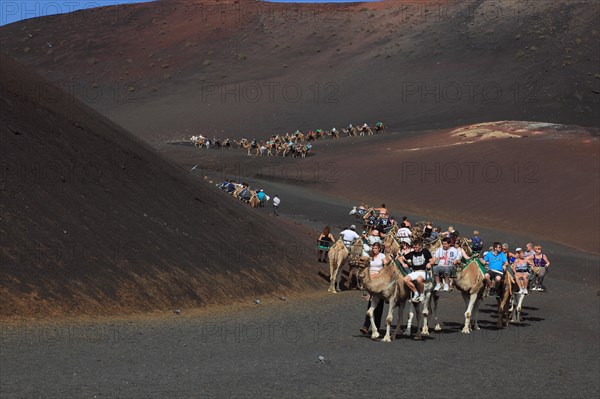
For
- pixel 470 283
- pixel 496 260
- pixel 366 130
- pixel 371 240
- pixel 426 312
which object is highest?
pixel 366 130

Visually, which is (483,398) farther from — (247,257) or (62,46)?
(62,46)

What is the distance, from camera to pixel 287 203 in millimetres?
57062

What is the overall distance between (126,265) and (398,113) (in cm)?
7573

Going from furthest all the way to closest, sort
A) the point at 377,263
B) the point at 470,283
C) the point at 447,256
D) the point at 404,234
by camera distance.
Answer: the point at 404,234, the point at 447,256, the point at 470,283, the point at 377,263

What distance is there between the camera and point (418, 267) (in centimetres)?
2267

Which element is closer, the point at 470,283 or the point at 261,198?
the point at 470,283

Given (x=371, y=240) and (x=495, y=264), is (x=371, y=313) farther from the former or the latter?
(x=371, y=240)

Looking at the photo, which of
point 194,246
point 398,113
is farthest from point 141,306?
point 398,113

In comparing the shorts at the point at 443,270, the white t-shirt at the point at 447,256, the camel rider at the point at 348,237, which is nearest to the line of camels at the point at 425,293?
the camel rider at the point at 348,237

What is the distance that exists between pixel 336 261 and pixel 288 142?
51.5 m

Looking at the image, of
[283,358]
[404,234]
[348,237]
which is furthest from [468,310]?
[404,234]

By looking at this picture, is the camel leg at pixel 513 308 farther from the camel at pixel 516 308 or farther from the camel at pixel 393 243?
the camel at pixel 393 243

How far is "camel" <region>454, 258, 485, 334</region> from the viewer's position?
24125mm

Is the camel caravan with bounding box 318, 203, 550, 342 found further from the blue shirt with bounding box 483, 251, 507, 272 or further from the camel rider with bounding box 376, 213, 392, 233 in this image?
the camel rider with bounding box 376, 213, 392, 233
